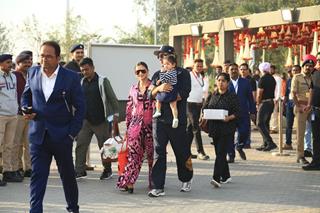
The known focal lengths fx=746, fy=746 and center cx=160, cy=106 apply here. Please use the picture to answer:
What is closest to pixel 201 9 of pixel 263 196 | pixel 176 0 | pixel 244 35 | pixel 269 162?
pixel 176 0

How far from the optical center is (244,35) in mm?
22281

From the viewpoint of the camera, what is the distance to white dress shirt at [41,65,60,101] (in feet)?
26.1

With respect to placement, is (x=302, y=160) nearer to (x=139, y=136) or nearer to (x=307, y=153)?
(x=307, y=153)

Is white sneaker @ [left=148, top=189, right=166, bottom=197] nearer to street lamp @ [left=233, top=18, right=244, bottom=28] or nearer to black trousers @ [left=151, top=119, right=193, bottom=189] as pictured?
black trousers @ [left=151, top=119, right=193, bottom=189]

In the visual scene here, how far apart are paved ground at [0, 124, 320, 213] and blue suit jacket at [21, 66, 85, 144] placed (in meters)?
1.40

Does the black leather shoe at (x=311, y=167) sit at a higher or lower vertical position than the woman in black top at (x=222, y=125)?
lower

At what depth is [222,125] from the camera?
11.0 meters

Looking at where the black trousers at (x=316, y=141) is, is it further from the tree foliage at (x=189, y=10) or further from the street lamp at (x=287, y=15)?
the tree foliage at (x=189, y=10)

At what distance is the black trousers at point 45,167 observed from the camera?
7.90m

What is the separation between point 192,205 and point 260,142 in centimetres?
916

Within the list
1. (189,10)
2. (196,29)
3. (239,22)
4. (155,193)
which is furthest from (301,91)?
(189,10)

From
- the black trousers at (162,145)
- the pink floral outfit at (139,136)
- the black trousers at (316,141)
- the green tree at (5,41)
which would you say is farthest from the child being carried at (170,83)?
the green tree at (5,41)

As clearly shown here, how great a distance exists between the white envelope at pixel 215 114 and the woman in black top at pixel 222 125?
0.17ft

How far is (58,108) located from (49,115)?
123 mm
